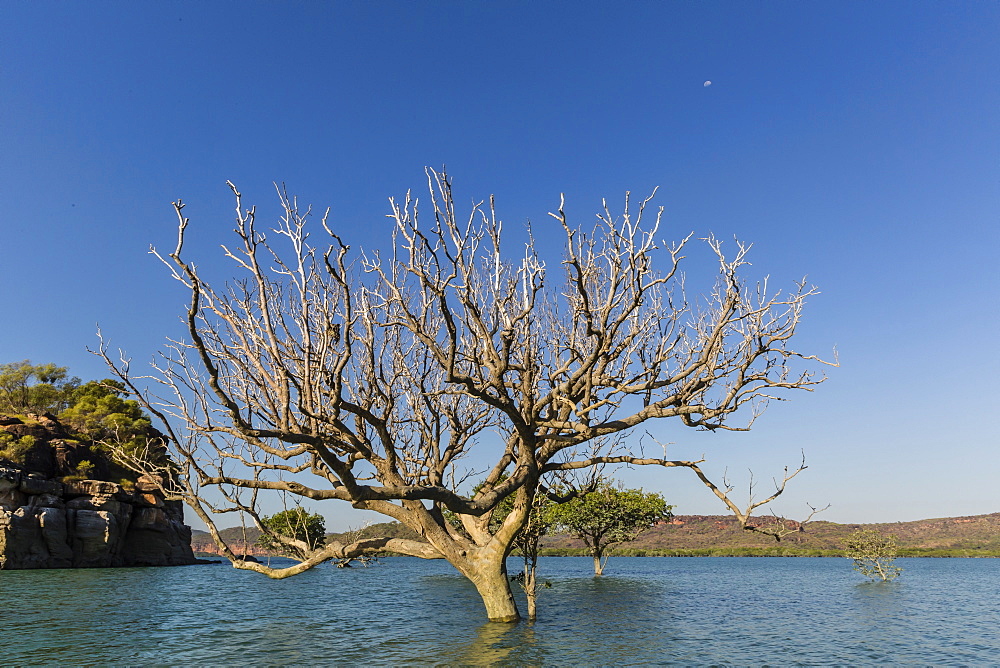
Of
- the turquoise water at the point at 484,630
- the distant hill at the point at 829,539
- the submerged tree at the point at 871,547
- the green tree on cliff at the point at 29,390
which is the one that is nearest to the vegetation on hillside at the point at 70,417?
the green tree on cliff at the point at 29,390

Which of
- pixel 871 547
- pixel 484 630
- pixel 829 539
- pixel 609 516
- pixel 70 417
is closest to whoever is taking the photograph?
pixel 484 630

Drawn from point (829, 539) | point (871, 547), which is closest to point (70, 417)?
point (871, 547)

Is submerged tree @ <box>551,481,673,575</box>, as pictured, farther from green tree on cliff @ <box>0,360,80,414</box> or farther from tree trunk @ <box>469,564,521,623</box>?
green tree on cliff @ <box>0,360,80,414</box>

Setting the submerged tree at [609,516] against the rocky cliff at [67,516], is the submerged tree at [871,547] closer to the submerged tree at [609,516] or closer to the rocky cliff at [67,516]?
the submerged tree at [609,516]

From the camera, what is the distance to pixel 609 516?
41156mm

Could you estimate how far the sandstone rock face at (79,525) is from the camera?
48719 millimetres

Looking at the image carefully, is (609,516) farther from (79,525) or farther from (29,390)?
(29,390)

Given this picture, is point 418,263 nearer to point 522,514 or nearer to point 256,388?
point 256,388

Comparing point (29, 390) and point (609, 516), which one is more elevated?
point (29, 390)

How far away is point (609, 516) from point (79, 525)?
49194 millimetres

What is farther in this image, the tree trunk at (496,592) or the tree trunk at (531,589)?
the tree trunk at (531,589)

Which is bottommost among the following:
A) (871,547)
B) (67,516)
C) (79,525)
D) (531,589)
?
(531,589)

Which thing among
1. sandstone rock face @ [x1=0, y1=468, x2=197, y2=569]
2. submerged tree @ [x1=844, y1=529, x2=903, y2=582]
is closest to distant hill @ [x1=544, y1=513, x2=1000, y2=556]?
sandstone rock face @ [x1=0, y1=468, x2=197, y2=569]

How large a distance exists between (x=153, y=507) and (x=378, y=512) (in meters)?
67.1
